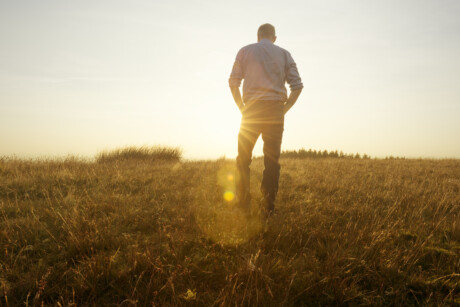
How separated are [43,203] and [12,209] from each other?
1.18 ft

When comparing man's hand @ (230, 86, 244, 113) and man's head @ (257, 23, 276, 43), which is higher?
man's head @ (257, 23, 276, 43)

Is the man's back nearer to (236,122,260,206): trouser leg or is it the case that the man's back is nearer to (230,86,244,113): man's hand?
(230,86,244,113): man's hand

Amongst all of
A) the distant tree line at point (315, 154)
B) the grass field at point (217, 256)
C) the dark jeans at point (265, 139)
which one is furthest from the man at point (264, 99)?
the distant tree line at point (315, 154)

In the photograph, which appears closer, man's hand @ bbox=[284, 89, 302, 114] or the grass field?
the grass field

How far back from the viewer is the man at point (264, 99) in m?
3.71

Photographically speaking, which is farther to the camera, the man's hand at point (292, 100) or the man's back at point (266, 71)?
the man's hand at point (292, 100)

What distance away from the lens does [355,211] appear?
3.84 m

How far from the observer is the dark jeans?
372 cm

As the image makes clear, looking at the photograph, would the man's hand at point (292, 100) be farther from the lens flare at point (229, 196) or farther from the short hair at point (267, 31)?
the lens flare at point (229, 196)

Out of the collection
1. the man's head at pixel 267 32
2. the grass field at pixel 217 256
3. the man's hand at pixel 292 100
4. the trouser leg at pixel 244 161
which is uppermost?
the man's head at pixel 267 32

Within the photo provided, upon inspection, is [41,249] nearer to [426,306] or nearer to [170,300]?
[170,300]

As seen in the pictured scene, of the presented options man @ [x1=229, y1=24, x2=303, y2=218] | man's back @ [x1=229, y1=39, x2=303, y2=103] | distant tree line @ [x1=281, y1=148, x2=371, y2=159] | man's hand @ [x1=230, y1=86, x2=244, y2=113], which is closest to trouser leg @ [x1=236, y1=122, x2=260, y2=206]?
man @ [x1=229, y1=24, x2=303, y2=218]

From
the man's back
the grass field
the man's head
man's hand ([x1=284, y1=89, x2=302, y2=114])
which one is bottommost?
the grass field

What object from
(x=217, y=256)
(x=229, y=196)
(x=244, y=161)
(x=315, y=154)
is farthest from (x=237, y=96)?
(x=315, y=154)
